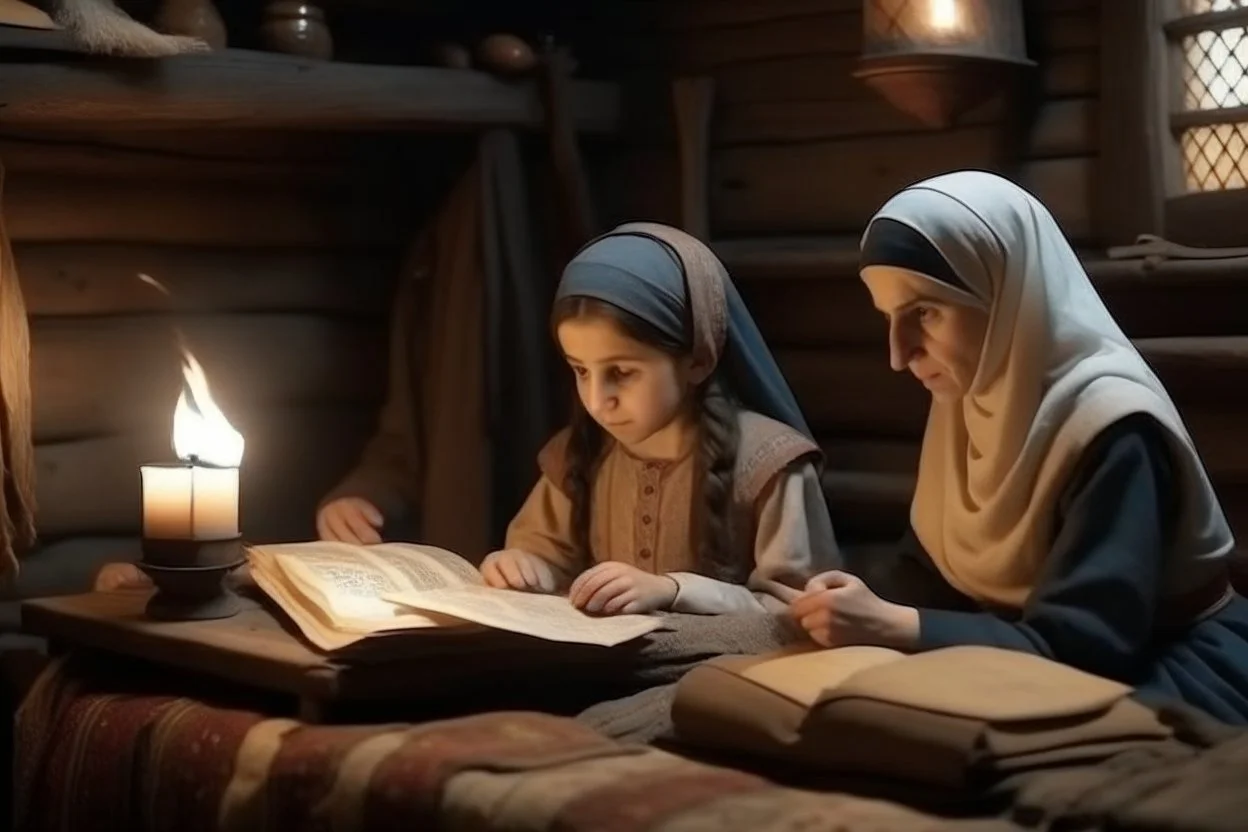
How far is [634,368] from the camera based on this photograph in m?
2.28

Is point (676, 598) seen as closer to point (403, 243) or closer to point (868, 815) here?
point (868, 815)

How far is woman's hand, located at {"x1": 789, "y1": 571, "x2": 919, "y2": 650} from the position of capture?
1.85m

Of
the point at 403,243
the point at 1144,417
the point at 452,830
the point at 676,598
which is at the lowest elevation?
the point at 452,830

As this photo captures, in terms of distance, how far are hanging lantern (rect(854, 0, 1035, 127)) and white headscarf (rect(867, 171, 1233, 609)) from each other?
0.56m

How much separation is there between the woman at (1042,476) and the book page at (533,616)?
20 cm

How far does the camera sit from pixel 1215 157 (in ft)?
8.59

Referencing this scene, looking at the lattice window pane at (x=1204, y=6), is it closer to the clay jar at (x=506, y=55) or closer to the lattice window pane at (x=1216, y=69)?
the lattice window pane at (x=1216, y=69)

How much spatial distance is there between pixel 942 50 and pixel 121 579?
1.29m

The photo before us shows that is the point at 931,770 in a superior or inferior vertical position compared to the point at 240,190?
inferior

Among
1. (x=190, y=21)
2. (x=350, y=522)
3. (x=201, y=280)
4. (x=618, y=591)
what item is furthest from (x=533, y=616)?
(x=201, y=280)

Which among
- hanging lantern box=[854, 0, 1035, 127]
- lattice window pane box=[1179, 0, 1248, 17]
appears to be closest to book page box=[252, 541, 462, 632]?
hanging lantern box=[854, 0, 1035, 127]

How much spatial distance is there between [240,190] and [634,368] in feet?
3.53

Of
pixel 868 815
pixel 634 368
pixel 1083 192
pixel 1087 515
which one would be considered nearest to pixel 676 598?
pixel 634 368

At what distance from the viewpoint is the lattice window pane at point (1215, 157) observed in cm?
259
